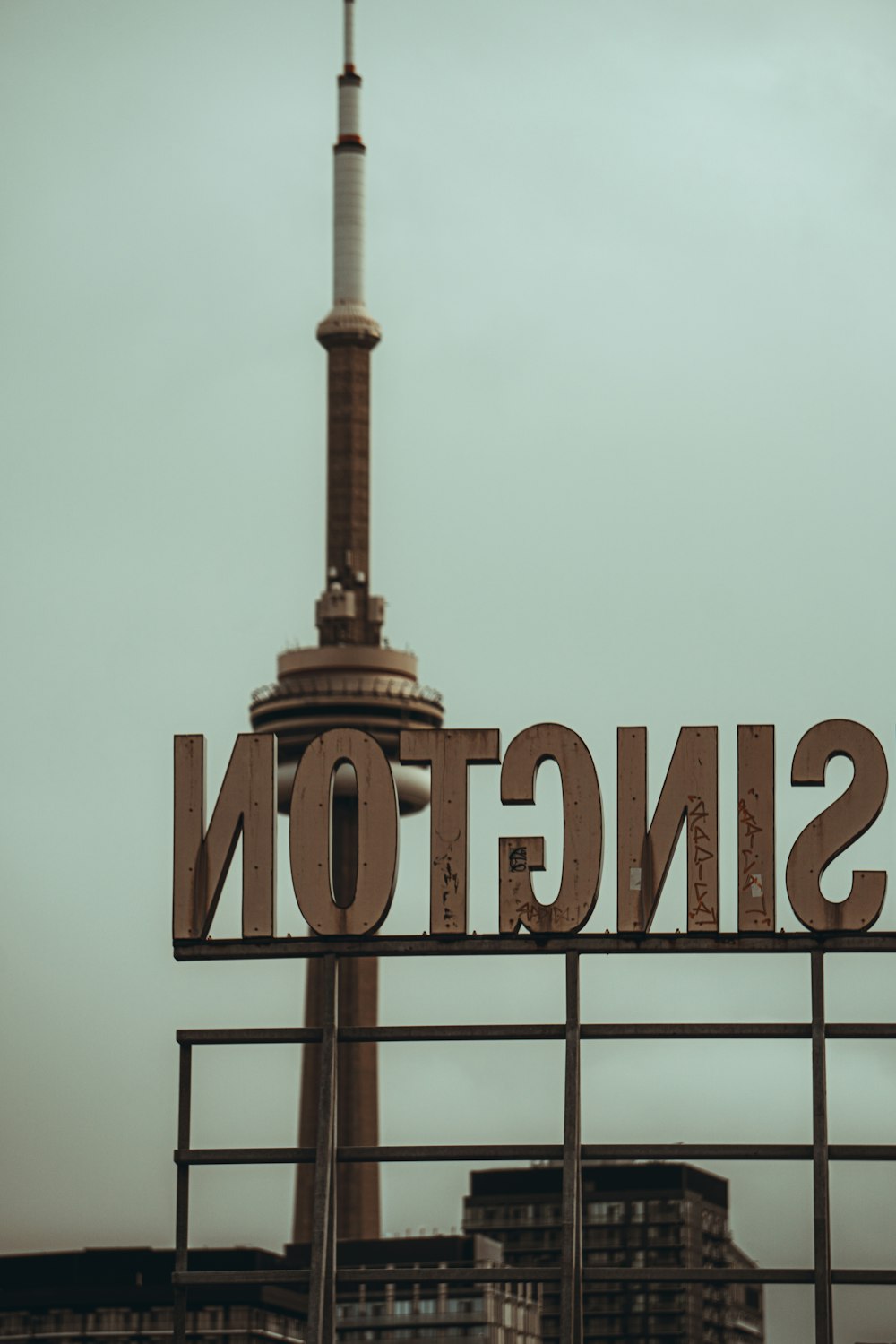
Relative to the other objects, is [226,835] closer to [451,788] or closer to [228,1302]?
[451,788]

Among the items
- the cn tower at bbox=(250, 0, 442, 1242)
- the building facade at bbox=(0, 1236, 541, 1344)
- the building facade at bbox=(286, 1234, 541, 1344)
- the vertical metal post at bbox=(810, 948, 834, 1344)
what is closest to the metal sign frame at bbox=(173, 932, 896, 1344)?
the vertical metal post at bbox=(810, 948, 834, 1344)

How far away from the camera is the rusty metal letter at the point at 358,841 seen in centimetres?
4388

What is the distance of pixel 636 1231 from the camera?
167875 millimetres

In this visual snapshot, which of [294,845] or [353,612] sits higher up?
[353,612]

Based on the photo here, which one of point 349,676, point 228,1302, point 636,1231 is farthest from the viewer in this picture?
point 349,676

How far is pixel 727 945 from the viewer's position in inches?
1689

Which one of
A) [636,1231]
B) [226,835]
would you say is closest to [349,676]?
[636,1231]

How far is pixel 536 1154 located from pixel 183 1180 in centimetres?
512

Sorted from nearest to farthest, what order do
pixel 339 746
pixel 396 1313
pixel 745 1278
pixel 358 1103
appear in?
pixel 745 1278, pixel 339 746, pixel 396 1313, pixel 358 1103

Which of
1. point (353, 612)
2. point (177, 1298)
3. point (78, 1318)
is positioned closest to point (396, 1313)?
point (78, 1318)

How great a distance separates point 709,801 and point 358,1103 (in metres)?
146

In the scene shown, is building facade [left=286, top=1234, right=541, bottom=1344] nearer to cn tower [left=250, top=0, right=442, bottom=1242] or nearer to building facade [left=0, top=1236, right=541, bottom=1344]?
building facade [left=0, top=1236, right=541, bottom=1344]

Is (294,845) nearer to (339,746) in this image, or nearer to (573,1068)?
(339,746)

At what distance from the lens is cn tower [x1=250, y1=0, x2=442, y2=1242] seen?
17762cm
